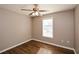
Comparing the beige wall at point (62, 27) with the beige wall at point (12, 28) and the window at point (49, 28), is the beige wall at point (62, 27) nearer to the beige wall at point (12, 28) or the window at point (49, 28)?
the window at point (49, 28)

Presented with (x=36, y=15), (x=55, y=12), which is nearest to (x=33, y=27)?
(x=36, y=15)

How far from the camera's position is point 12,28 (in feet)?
4.99

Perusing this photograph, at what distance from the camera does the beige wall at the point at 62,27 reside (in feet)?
3.38

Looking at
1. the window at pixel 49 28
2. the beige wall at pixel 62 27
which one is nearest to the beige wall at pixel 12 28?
the beige wall at pixel 62 27

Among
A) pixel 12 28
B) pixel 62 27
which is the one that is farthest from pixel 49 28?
pixel 12 28

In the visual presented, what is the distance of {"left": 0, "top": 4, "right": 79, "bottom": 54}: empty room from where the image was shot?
109 cm

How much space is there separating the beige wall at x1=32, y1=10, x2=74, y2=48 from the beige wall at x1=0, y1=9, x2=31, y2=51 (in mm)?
286

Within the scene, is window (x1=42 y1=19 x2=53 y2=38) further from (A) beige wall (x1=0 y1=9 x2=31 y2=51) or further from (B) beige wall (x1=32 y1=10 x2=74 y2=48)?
(A) beige wall (x1=0 y1=9 x2=31 y2=51)

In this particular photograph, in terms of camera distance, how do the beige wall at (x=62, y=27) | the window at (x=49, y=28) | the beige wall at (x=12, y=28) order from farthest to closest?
the beige wall at (x=12, y=28)
the window at (x=49, y=28)
the beige wall at (x=62, y=27)
